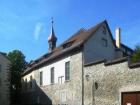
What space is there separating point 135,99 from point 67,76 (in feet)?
39.4

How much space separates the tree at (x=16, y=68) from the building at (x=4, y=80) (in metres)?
3.22

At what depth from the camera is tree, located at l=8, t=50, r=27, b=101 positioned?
57.2 m

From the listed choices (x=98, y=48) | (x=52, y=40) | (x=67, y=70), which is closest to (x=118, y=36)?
(x=98, y=48)

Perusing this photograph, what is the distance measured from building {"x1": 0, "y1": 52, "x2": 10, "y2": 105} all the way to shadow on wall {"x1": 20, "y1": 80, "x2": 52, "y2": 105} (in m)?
2.49

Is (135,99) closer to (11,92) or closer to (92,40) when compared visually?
(92,40)

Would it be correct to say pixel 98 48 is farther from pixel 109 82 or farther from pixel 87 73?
pixel 109 82

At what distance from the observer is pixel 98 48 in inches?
1323

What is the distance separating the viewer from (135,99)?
2359cm

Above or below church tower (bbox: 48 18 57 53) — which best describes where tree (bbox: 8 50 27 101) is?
below

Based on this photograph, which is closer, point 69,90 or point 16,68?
point 69,90

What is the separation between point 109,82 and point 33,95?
21.4 m

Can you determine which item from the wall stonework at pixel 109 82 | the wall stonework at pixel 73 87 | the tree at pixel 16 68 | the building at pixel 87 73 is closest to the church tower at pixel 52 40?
the tree at pixel 16 68

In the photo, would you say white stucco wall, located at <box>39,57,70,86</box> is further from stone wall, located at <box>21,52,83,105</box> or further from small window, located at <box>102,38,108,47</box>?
small window, located at <box>102,38,108,47</box>

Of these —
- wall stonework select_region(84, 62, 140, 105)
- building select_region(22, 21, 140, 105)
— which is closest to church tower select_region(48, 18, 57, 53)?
building select_region(22, 21, 140, 105)
